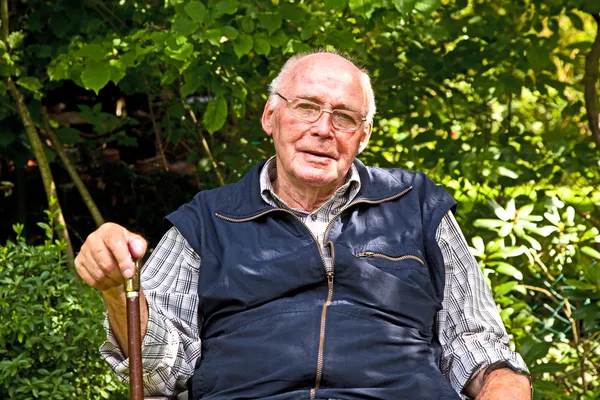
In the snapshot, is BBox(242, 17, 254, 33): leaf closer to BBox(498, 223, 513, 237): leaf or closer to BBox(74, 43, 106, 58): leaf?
BBox(74, 43, 106, 58): leaf

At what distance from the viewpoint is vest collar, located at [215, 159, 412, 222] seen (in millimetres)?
2969

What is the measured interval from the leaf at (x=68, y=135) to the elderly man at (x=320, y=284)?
85.7 inches

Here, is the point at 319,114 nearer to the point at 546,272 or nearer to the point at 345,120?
the point at 345,120

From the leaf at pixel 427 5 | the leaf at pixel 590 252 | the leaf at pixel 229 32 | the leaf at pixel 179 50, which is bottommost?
the leaf at pixel 590 252

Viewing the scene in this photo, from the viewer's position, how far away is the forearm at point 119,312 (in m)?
2.41

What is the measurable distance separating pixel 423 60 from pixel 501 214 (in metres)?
1.04

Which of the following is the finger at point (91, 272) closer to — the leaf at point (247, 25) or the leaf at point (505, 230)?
the leaf at point (247, 25)

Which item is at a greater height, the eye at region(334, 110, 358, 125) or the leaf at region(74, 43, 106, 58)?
the leaf at region(74, 43, 106, 58)

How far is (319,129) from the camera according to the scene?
2996 mm

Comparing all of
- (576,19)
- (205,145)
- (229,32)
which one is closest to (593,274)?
(576,19)

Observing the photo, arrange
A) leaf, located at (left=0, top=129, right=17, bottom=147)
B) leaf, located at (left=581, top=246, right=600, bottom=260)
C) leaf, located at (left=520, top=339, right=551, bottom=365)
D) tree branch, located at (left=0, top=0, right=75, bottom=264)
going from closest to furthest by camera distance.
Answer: leaf, located at (left=520, top=339, right=551, bottom=365) → leaf, located at (left=581, top=246, right=600, bottom=260) → tree branch, located at (left=0, top=0, right=75, bottom=264) → leaf, located at (left=0, top=129, right=17, bottom=147)

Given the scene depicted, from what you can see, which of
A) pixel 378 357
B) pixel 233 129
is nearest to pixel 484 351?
pixel 378 357

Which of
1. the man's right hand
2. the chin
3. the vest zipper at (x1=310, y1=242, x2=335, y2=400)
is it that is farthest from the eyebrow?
the man's right hand

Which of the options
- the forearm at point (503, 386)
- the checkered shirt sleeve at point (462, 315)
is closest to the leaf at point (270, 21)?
the checkered shirt sleeve at point (462, 315)
